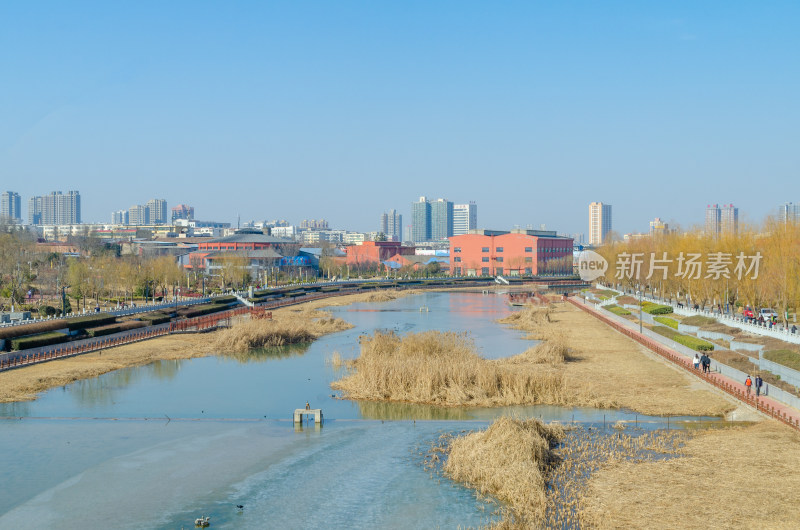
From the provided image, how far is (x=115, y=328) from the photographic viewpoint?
36.0 metres

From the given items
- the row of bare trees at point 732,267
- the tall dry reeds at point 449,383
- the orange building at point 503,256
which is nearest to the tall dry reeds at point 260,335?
the tall dry reeds at point 449,383

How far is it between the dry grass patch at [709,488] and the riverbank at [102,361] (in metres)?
17.4

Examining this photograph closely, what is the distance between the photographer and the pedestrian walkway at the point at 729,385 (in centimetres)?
1900

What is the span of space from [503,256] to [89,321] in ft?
260

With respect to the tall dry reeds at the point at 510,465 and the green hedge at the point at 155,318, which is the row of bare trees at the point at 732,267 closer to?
the tall dry reeds at the point at 510,465

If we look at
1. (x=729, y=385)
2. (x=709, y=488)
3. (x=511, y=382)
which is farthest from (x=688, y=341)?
(x=709, y=488)

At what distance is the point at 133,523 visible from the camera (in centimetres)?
1331

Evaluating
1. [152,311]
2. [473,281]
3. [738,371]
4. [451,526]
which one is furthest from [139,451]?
[473,281]

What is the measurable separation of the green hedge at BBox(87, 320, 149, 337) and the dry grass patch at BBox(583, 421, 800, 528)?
25.7m

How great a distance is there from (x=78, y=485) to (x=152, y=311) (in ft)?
96.2

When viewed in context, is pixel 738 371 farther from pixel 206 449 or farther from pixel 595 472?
pixel 206 449

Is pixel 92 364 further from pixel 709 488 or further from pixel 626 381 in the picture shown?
pixel 709 488

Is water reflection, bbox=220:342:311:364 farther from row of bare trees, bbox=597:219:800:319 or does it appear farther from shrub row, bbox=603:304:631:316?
shrub row, bbox=603:304:631:316

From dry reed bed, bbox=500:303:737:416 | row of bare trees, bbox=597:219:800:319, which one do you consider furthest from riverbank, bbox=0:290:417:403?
row of bare trees, bbox=597:219:800:319
